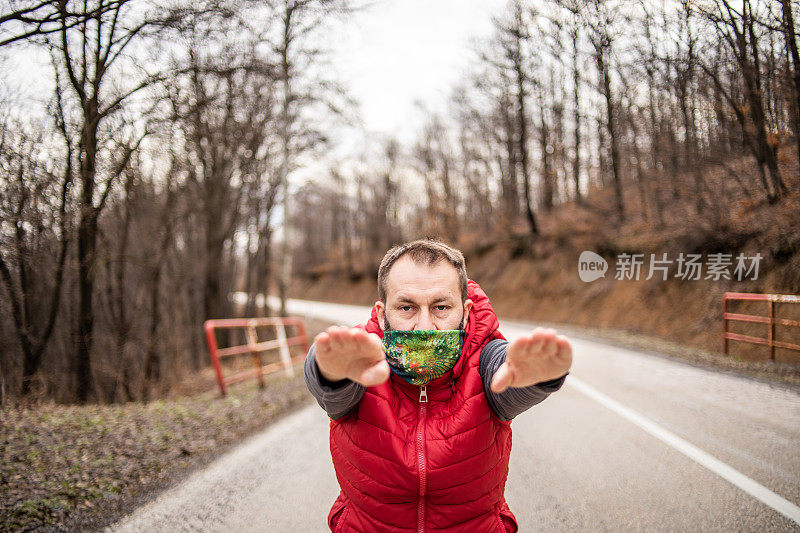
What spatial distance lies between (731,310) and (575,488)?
8.66 metres

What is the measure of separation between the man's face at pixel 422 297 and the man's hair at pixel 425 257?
21 millimetres

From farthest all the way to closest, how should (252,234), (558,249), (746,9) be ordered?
(558,249)
(252,234)
(746,9)

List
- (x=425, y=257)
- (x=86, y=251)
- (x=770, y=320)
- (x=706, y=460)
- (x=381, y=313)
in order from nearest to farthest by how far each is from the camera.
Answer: (x=425, y=257)
(x=381, y=313)
(x=706, y=460)
(x=86, y=251)
(x=770, y=320)

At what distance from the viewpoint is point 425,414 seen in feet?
6.02

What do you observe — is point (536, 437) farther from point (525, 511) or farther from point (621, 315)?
point (621, 315)

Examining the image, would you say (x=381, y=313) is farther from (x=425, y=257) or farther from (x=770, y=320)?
(x=770, y=320)

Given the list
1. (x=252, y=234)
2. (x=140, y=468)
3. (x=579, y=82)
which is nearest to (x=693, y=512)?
(x=140, y=468)

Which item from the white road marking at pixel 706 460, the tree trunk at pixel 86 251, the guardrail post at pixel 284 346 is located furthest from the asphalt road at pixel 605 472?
the guardrail post at pixel 284 346

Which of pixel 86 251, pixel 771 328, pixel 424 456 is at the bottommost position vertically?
pixel 771 328

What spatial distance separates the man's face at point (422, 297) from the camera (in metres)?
1.84

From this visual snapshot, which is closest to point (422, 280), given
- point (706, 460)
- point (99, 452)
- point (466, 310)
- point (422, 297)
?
point (422, 297)

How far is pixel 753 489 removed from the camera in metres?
3.25

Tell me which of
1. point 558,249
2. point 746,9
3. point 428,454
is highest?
point 746,9

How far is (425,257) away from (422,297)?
164 millimetres
